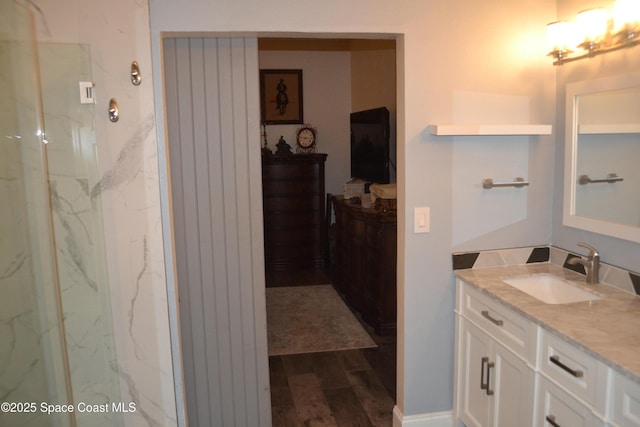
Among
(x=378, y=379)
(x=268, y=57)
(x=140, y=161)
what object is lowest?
(x=378, y=379)

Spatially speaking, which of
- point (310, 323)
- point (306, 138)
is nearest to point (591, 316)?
point (310, 323)

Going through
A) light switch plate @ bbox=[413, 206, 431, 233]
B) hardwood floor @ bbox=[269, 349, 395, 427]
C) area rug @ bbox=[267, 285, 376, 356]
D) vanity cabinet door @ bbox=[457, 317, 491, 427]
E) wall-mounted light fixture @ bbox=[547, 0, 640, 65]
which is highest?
wall-mounted light fixture @ bbox=[547, 0, 640, 65]

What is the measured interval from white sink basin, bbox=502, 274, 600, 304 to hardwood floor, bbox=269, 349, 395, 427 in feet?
3.45

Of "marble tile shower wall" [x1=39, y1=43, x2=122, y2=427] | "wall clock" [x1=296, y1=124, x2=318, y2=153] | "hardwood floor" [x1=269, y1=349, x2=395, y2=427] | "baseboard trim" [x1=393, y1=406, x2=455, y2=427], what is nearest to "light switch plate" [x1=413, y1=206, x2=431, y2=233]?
"baseboard trim" [x1=393, y1=406, x2=455, y2=427]

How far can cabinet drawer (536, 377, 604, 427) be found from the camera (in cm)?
172

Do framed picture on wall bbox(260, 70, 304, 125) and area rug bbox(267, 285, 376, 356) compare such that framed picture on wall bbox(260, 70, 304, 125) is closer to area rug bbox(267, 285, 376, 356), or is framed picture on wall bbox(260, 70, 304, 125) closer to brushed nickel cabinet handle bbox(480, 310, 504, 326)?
area rug bbox(267, 285, 376, 356)

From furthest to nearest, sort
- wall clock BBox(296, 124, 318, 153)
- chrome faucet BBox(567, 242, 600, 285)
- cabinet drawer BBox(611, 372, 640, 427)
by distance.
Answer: wall clock BBox(296, 124, 318, 153), chrome faucet BBox(567, 242, 600, 285), cabinet drawer BBox(611, 372, 640, 427)

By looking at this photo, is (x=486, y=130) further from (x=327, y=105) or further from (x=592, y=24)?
(x=327, y=105)

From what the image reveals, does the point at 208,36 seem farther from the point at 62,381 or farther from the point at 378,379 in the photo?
the point at 378,379

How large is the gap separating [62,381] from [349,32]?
197cm

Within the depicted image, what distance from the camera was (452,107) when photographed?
2.54 m

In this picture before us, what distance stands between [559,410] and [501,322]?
16.9 inches

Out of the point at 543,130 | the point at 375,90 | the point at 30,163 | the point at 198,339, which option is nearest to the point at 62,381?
the point at 198,339

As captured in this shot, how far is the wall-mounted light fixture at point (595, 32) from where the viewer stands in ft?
6.71
